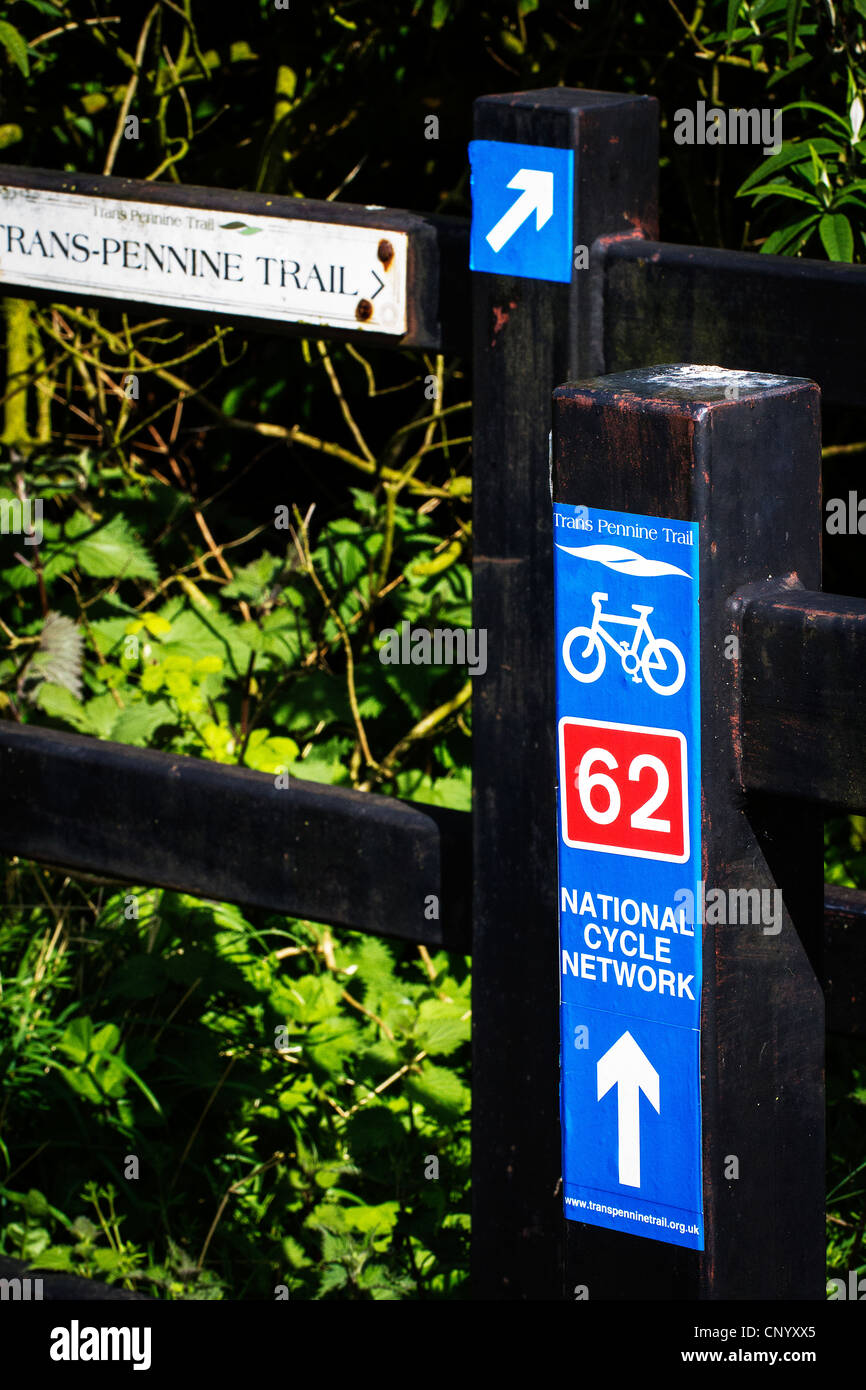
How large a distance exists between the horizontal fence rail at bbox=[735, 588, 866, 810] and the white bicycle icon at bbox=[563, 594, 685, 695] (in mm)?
50

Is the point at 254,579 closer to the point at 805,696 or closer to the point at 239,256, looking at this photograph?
the point at 239,256

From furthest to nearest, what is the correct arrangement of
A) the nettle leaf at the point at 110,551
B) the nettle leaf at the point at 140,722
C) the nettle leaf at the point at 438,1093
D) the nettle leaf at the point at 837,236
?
the nettle leaf at the point at 110,551
the nettle leaf at the point at 140,722
the nettle leaf at the point at 438,1093
the nettle leaf at the point at 837,236

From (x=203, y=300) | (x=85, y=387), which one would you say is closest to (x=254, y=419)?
(x=85, y=387)

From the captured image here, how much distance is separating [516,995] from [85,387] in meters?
3.21

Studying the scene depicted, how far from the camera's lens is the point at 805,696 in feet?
3.77

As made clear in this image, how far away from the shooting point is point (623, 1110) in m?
1.27

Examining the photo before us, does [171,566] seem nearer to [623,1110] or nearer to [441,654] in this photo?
[441,654]

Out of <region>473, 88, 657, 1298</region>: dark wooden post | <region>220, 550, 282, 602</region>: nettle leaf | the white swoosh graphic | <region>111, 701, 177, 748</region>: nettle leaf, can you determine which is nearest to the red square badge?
the white swoosh graphic

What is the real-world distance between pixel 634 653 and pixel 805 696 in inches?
4.5

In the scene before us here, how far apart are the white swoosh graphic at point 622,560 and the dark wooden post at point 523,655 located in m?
0.30

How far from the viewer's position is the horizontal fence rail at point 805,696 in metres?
1.13

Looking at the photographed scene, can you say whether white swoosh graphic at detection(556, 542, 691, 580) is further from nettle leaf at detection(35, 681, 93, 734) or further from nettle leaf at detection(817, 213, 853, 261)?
nettle leaf at detection(35, 681, 93, 734)

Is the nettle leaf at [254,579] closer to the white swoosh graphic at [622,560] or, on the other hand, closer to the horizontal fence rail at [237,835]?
the horizontal fence rail at [237,835]

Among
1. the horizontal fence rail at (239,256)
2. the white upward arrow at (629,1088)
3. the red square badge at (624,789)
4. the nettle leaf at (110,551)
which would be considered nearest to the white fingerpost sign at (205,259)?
the horizontal fence rail at (239,256)
